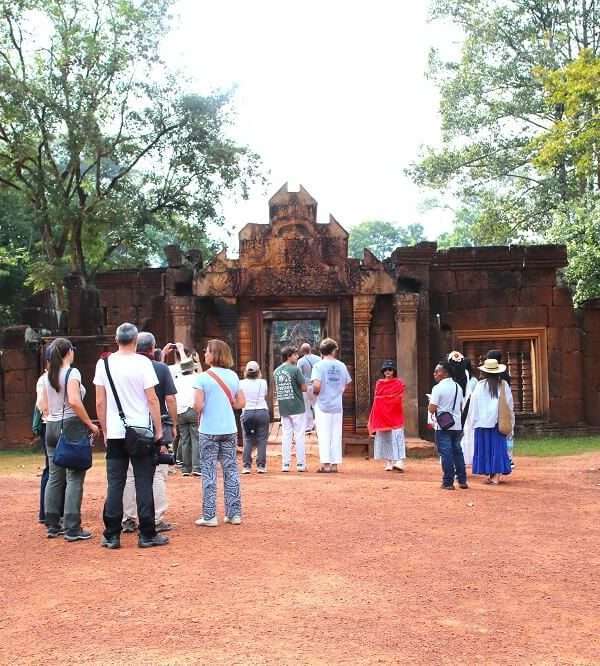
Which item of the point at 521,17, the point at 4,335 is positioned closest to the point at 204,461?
the point at 4,335

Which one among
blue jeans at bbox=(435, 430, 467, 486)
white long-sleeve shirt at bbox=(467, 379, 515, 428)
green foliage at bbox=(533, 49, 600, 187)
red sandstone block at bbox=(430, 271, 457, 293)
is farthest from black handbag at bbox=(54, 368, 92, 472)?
red sandstone block at bbox=(430, 271, 457, 293)

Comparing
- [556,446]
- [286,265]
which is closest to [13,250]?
[286,265]

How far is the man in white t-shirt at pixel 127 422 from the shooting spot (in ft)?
19.5

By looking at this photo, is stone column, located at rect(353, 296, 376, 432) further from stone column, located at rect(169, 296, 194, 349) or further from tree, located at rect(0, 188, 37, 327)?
tree, located at rect(0, 188, 37, 327)

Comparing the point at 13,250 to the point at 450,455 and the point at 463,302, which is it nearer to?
the point at 463,302

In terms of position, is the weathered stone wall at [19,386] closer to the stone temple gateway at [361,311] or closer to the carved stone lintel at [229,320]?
the stone temple gateway at [361,311]

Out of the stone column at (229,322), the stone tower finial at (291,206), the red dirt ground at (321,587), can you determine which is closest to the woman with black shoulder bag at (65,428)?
the red dirt ground at (321,587)

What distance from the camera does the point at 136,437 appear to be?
5.88 metres

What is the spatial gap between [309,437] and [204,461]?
7.64m

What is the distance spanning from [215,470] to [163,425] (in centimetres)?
57

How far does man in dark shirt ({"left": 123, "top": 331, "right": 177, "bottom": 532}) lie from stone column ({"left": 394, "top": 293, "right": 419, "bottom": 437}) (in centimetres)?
811

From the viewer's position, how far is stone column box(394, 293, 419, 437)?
14297 mm

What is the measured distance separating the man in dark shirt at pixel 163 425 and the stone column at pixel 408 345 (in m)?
8.11

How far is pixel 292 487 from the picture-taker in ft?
28.9
